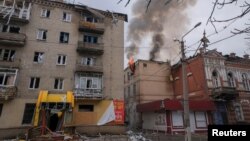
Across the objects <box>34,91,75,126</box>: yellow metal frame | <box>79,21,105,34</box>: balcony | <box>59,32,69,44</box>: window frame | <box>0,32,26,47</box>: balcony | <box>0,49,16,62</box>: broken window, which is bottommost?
<box>34,91,75,126</box>: yellow metal frame

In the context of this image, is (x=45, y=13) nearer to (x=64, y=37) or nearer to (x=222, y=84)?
(x=64, y=37)

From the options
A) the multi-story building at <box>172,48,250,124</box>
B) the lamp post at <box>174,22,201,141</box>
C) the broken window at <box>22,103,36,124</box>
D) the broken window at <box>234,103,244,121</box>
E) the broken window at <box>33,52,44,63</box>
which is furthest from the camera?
the broken window at <box>234,103,244,121</box>

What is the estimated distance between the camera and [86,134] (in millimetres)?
22000

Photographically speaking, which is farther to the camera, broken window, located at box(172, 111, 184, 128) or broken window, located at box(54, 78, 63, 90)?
broken window, located at box(172, 111, 184, 128)

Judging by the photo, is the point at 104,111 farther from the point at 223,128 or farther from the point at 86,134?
the point at 223,128

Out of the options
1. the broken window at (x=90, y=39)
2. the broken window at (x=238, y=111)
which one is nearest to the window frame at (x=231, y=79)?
the broken window at (x=238, y=111)

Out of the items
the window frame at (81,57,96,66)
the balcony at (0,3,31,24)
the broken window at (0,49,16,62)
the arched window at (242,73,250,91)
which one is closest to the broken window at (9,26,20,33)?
the balcony at (0,3,31,24)

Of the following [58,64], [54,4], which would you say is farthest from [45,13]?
[58,64]

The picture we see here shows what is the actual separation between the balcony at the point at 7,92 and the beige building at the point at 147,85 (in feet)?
65.0

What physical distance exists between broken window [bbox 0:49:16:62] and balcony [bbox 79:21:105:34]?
908cm

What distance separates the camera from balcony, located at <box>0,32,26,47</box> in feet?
73.5

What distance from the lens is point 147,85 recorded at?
34469 millimetres

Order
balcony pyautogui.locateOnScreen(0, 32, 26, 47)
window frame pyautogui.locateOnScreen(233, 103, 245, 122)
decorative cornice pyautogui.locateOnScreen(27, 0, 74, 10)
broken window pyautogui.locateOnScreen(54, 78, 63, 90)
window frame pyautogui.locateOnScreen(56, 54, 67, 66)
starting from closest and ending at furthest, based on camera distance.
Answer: balcony pyautogui.locateOnScreen(0, 32, 26, 47) < broken window pyautogui.locateOnScreen(54, 78, 63, 90) < window frame pyautogui.locateOnScreen(56, 54, 67, 66) < decorative cornice pyautogui.locateOnScreen(27, 0, 74, 10) < window frame pyautogui.locateOnScreen(233, 103, 245, 122)

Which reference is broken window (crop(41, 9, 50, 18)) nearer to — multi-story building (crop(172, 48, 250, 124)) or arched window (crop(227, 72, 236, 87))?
multi-story building (crop(172, 48, 250, 124))
